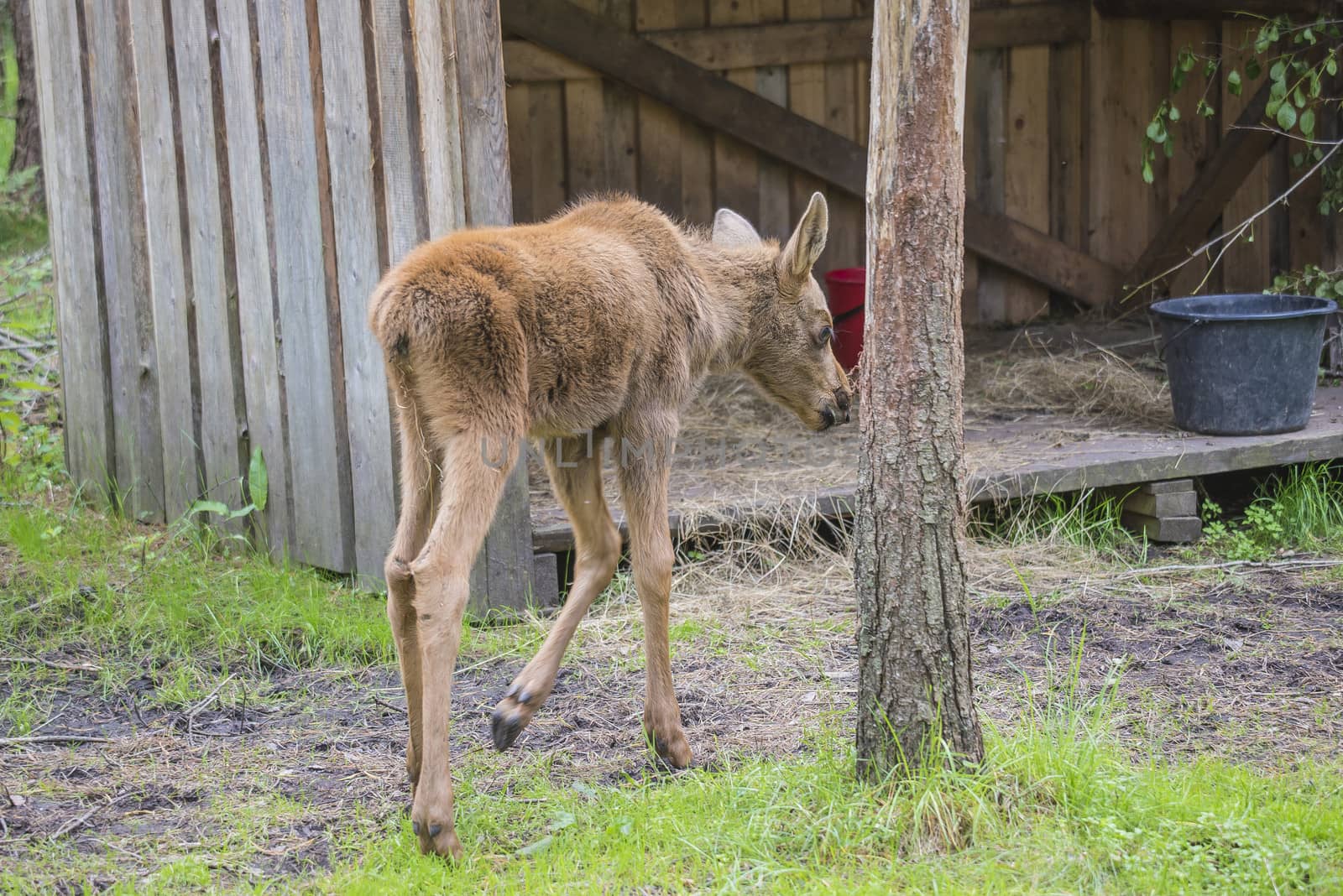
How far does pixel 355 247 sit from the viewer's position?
5.60 meters

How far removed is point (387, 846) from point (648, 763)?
0.97 m

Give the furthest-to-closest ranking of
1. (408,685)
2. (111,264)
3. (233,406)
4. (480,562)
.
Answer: (111,264)
(233,406)
(480,562)
(408,685)

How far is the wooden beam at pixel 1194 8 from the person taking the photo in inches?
352

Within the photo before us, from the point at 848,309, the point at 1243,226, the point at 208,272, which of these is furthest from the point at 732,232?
the point at 848,309

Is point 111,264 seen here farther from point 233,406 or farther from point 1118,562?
point 1118,562

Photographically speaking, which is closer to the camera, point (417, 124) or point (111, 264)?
point (417, 124)

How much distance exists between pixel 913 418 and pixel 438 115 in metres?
2.58

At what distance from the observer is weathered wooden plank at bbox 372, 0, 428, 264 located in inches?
207

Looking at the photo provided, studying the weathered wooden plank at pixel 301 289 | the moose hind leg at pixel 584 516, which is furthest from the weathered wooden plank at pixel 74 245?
the moose hind leg at pixel 584 516

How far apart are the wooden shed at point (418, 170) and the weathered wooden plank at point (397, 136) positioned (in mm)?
10

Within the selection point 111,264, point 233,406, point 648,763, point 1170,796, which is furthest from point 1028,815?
point 111,264

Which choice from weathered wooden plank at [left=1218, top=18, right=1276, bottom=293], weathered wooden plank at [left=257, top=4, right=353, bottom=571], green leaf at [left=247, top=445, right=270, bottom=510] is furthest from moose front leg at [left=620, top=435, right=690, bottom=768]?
weathered wooden plank at [left=1218, top=18, right=1276, bottom=293]

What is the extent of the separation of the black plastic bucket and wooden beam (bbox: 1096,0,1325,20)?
2842 mm

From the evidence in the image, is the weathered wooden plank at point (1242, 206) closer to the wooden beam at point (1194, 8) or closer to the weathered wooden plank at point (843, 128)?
the wooden beam at point (1194, 8)
